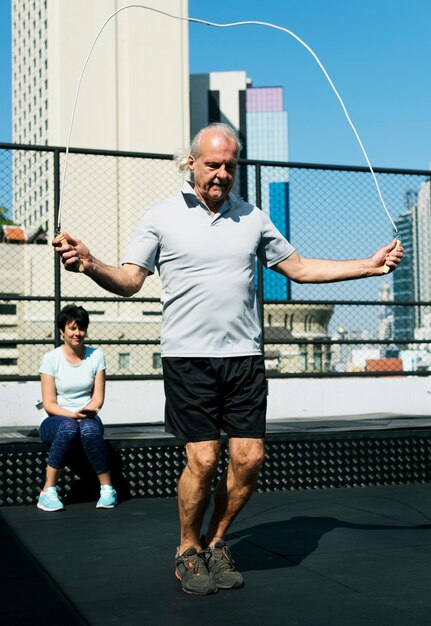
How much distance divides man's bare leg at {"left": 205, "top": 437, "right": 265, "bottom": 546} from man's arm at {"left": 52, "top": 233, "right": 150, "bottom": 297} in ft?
2.29

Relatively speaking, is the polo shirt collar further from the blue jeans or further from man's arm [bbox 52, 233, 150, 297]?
the blue jeans

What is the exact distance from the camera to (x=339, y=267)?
11.0ft

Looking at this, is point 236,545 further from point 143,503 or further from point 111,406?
point 111,406

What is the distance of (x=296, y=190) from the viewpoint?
811 centimetres

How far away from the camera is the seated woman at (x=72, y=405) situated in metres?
4.84

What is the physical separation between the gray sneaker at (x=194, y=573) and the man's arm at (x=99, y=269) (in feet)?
3.25

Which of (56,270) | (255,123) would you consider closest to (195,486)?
(56,270)

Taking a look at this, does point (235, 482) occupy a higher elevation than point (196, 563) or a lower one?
higher

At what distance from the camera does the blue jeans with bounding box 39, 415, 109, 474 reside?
15.9 feet

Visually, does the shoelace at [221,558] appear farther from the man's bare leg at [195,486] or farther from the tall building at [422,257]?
the tall building at [422,257]

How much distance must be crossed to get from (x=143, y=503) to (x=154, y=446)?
37 cm

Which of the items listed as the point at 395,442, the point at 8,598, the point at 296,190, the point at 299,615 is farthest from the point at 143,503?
the point at 296,190

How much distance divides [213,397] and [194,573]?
24.8 inches

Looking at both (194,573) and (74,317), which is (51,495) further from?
(194,573)
